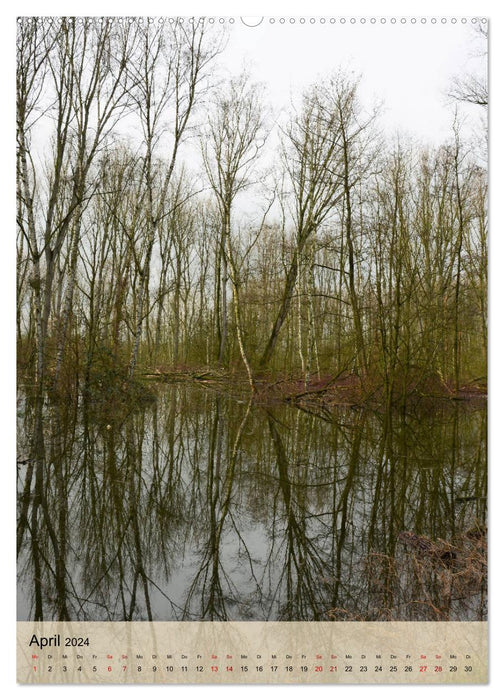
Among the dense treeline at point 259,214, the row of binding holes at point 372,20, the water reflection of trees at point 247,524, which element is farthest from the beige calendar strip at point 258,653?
the row of binding holes at point 372,20

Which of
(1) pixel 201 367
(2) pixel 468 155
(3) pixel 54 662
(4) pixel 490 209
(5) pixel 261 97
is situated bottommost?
(3) pixel 54 662

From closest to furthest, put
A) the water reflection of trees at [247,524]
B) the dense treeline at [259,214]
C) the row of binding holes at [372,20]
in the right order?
the water reflection of trees at [247,524] → the row of binding holes at [372,20] → the dense treeline at [259,214]

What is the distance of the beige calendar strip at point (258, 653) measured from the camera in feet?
7.63

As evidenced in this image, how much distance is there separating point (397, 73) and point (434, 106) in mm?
484

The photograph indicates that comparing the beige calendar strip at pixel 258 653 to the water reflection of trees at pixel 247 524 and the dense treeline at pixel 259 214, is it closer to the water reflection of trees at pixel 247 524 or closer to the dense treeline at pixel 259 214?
the water reflection of trees at pixel 247 524

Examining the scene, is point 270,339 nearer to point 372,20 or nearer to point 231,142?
point 231,142

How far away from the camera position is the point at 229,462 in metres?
5.05

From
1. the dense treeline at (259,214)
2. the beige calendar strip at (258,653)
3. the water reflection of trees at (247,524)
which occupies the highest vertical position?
the dense treeline at (259,214)

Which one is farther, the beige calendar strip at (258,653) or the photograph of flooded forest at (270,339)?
the photograph of flooded forest at (270,339)

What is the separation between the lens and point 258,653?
2346mm

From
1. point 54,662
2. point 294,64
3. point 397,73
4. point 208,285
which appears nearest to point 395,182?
point 397,73

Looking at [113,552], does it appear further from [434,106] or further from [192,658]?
[434,106]

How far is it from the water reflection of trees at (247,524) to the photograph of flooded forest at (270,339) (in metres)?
0.02

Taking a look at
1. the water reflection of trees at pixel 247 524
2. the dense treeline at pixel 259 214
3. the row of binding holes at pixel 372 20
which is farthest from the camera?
the dense treeline at pixel 259 214
